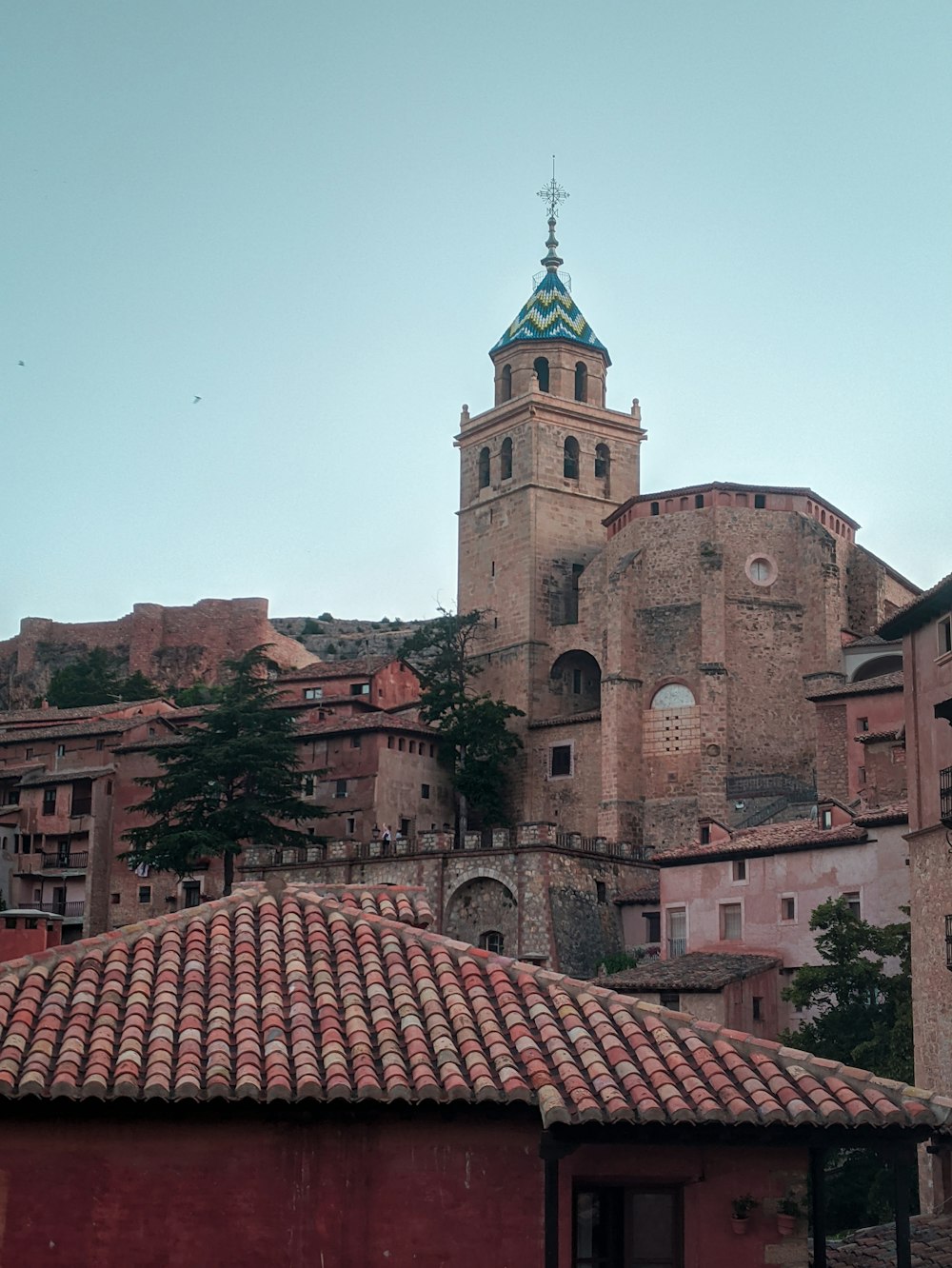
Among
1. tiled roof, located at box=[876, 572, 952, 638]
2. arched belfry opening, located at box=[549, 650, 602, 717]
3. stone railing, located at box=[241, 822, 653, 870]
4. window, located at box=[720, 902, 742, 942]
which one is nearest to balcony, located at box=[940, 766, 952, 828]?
tiled roof, located at box=[876, 572, 952, 638]

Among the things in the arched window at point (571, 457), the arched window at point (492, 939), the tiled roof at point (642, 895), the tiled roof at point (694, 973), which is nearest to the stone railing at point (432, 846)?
the tiled roof at point (642, 895)

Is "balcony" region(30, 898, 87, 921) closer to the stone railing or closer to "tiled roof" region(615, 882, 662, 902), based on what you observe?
the stone railing

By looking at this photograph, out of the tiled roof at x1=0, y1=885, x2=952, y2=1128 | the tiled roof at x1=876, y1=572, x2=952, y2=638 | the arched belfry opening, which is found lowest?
the tiled roof at x1=0, y1=885, x2=952, y2=1128

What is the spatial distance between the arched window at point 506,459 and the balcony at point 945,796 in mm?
43919

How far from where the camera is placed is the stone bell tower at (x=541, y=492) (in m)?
64.2

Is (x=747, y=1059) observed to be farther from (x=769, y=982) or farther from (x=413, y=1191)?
(x=769, y=982)

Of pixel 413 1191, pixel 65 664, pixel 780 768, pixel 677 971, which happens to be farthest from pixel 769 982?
pixel 65 664

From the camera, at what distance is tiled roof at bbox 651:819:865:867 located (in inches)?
1443

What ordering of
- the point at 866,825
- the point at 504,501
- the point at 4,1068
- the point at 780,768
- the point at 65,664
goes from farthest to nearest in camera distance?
the point at 65,664 → the point at 504,501 → the point at 780,768 → the point at 866,825 → the point at 4,1068

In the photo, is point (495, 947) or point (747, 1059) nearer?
point (747, 1059)

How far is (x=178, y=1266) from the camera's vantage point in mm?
13047

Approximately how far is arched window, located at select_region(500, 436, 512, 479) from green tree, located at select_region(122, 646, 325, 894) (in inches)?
718

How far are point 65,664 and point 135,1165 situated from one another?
8578cm

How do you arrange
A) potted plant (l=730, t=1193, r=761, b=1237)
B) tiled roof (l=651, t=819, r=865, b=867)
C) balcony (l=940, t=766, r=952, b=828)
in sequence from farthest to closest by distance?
1. tiled roof (l=651, t=819, r=865, b=867)
2. balcony (l=940, t=766, r=952, b=828)
3. potted plant (l=730, t=1193, r=761, b=1237)
